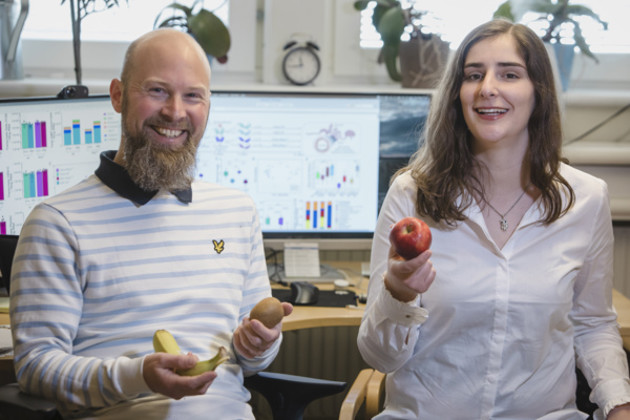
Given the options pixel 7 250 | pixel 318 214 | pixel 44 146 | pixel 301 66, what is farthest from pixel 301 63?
pixel 7 250

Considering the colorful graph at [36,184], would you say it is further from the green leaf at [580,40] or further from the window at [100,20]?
the green leaf at [580,40]

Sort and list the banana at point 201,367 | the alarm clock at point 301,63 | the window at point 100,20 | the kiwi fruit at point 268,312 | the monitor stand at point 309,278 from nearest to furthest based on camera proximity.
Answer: the banana at point 201,367, the kiwi fruit at point 268,312, the monitor stand at point 309,278, the alarm clock at point 301,63, the window at point 100,20

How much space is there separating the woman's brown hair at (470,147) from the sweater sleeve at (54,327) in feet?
2.23

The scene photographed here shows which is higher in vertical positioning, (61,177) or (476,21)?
(476,21)

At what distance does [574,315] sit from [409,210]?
1.37 ft

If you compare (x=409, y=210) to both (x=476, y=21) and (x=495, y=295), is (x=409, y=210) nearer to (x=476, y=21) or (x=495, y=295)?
(x=495, y=295)

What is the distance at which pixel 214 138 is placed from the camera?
2.27 meters

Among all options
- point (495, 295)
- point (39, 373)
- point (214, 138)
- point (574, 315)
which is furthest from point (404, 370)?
point (214, 138)

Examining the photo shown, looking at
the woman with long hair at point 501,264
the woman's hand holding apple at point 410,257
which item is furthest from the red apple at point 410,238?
the woman with long hair at point 501,264

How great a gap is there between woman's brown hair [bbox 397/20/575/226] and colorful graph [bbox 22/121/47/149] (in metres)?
0.96

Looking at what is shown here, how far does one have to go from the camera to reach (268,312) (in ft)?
4.64

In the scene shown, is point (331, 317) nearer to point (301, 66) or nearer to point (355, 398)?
point (355, 398)

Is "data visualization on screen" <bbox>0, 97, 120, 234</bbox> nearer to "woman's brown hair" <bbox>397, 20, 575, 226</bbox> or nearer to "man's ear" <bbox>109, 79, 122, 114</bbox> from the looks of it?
"man's ear" <bbox>109, 79, 122, 114</bbox>

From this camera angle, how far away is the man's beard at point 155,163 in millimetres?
1499
